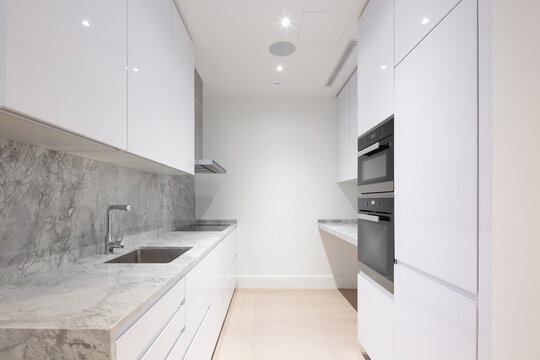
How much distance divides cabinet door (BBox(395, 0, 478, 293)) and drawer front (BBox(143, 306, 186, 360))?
3.53 feet

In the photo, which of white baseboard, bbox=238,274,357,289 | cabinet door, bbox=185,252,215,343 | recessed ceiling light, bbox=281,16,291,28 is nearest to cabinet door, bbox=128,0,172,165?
cabinet door, bbox=185,252,215,343

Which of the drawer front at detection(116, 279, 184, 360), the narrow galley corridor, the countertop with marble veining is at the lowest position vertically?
the narrow galley corridor

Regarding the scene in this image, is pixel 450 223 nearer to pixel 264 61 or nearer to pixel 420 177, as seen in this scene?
pixel 420 177

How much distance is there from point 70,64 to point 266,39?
5.93 feet

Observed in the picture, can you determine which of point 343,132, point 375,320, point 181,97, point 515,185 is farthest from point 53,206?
point 343,132

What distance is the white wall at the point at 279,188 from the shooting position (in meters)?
3.83

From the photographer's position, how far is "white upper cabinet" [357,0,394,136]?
1.63 metres

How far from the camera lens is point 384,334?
1.71 metres

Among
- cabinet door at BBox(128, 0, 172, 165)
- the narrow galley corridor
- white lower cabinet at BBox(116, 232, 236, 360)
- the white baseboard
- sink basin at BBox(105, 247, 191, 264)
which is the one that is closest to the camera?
white lower cabinet at BBox(116, 232, 236, 360)

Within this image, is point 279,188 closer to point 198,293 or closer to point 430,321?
point 198,293

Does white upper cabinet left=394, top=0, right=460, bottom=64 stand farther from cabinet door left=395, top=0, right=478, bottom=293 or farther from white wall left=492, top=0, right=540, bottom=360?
white wall left=492, top=0, right=540, bottom=360

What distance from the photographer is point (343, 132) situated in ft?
11.5

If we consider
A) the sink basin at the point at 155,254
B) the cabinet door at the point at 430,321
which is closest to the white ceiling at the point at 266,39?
the sink basin at the point at 155,254

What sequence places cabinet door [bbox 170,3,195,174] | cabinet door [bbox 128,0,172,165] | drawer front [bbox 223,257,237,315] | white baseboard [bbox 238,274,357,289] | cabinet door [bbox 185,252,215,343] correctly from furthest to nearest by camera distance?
white baseboard [bbox 238,274,357,289]
drawer front [bbox 223,257,237,315]
cabinet door [bbox 170,3,195,174]
cabinet door [bbox 185,252,215,343]
cabinet door [bbox 128,0,172,165]
